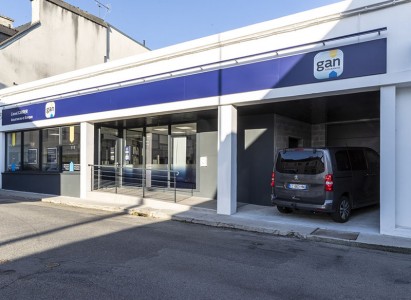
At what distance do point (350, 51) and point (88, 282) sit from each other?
7433 mm

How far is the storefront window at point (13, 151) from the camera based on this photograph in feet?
61.4

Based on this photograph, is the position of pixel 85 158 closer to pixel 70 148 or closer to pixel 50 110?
pixel 70 148

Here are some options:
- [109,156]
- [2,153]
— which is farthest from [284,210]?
[2,153]

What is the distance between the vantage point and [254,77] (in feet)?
33.3

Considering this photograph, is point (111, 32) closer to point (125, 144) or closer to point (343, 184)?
point (125, 144)

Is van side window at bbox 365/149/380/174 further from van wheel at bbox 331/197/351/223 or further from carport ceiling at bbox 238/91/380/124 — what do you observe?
van wheel at bbox 331/197/351/223

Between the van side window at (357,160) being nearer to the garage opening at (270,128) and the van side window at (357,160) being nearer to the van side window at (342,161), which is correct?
the van side window at (342,161)

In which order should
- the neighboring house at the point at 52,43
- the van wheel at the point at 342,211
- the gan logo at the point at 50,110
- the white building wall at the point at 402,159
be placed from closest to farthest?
the white building wall at the point at 402,159 → the van wheel at the point at 342,211 → the gan logo at the point at 50,110 → the neighboring house at the point at 52,43

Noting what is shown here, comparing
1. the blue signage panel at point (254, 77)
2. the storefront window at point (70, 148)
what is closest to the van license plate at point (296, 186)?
the blue signage panel at point (254, 77)

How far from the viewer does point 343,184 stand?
31.3 ft

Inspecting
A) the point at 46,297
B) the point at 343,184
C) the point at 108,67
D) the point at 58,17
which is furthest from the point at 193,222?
the point at 58,17

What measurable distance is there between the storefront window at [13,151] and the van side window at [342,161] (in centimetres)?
1560

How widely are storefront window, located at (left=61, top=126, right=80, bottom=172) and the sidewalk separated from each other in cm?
210

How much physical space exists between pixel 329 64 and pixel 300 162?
2544 millimetres
